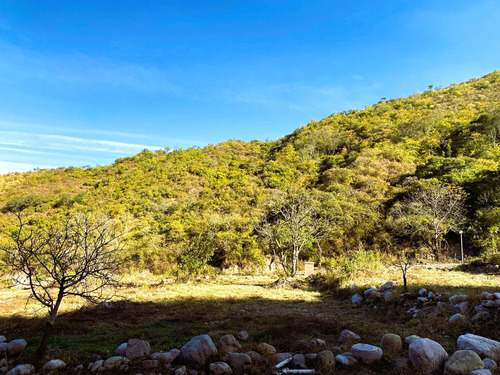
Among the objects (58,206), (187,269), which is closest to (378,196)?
(187,269)

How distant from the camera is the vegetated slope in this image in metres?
17.5

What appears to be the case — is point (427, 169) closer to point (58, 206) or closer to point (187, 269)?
point (187, 269)

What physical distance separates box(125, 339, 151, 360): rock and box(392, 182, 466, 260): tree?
16.5 m

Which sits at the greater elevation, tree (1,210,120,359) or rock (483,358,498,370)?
tree (1,210,120,359)

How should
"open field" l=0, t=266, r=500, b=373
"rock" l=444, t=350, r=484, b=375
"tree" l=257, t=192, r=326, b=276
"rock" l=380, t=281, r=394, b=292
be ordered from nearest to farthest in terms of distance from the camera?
"rock" l=444, t=350, r=484, b=375
"open field" l=0, t=266, r=500, b=373
"rock" l=380, t=281, r=394, b=292
"tree" l=257, t=192, r=326, b=276

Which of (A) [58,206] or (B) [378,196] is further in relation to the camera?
(A) [58,206]

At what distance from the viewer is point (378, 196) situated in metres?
20.6

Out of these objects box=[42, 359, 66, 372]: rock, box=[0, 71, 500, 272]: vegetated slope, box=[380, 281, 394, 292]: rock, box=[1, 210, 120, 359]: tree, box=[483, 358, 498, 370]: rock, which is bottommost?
box=[380, 281, 394, 292]: rock

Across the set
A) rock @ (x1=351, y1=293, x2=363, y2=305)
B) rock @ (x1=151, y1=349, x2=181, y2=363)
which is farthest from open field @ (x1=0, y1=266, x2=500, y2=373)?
rock @ (x1=151, y1=349, x2=181, y2=363)

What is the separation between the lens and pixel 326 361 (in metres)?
3.63

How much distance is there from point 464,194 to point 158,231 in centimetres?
2096

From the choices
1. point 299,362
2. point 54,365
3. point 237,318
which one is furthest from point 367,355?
point 54,365

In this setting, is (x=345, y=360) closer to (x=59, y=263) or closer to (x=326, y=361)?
(x=326, y=361)

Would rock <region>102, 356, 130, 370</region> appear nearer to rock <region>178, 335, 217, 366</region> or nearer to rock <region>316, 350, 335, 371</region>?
rock <region>178, 335, 217, 366</region>
